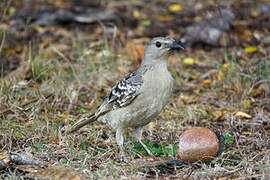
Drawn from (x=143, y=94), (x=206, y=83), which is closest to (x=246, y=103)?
(x=206, y=83)

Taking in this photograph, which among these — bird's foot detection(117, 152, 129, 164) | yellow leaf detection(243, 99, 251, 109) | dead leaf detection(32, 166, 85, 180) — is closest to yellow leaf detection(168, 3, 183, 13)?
yellow leaf detection(243, 99, 251, 109)

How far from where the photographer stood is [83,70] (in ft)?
28.7

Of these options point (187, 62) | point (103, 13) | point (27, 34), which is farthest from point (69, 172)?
point (103, 13)

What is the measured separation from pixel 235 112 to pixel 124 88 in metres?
1.51

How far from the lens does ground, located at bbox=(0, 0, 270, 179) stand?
6246 millimetres

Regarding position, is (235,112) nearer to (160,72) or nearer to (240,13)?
(160,72)

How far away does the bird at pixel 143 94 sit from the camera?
6.64 m

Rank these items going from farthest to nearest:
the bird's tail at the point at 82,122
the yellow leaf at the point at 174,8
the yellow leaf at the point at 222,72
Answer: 1. the yellow leaf at the point at 174,8
2. the yellow leaf at the point at 222,72
3. the bird's tail at the point at 82,122

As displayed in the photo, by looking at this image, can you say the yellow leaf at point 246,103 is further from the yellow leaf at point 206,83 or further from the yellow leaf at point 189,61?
the yellow leaf at point 189,61

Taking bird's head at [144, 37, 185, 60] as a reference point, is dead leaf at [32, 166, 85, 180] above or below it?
below

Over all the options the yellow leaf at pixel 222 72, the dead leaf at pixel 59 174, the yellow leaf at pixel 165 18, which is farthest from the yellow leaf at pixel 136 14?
the dead leaf at pixel 59 174

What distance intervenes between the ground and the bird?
0.21 metres

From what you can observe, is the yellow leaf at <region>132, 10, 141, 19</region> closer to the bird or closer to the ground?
the ground

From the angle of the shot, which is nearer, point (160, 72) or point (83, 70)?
point (160, 72)
